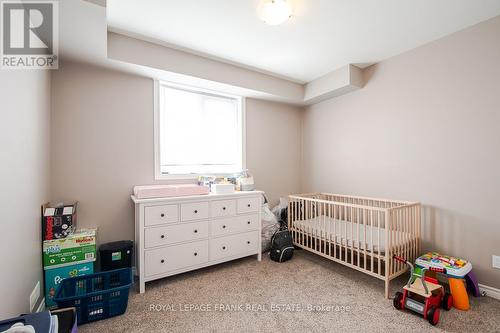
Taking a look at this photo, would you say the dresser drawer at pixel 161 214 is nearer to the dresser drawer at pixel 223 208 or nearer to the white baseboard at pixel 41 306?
the dresser drawer at pixel 223 208

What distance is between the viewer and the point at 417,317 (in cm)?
166

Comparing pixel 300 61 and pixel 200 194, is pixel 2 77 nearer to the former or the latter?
pixel 200 194

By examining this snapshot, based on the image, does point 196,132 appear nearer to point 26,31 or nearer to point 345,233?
point 26,31

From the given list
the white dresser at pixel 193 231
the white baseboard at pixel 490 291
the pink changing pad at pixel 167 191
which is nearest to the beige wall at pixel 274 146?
the white dresser at pixel 193 231

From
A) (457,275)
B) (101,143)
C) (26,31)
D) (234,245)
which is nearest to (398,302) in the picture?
(457,275)

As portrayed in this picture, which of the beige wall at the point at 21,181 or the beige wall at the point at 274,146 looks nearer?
the beige wall at the point at 21,181

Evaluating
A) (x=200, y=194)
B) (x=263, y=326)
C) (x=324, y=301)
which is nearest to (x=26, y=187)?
(x=200, y=194)

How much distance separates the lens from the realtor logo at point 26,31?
52.3 inches

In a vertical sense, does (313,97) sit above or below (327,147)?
above

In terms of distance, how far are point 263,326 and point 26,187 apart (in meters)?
1.95

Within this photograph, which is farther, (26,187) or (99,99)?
(99,99)

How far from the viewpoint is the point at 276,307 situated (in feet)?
5.90

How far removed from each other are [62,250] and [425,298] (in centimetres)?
291

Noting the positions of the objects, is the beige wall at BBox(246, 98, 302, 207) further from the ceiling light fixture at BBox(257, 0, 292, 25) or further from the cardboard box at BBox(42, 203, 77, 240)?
the cardboard box at BBox(42, 203, 77, 240)
